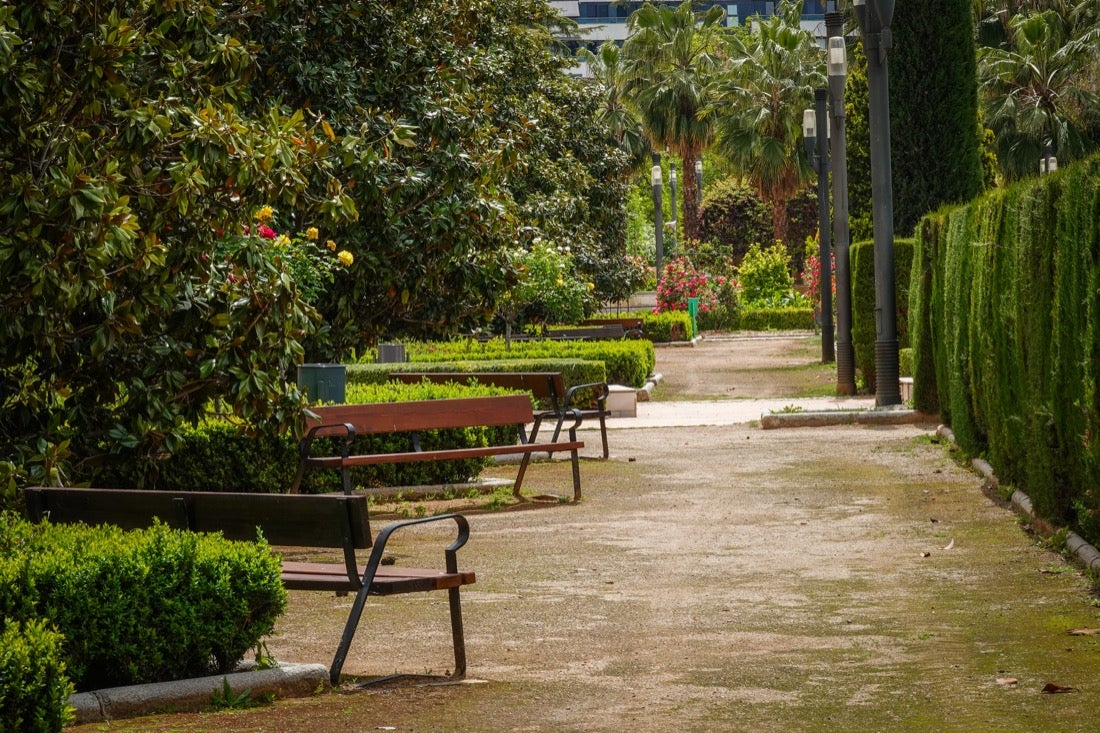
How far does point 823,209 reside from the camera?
2973 centimetres

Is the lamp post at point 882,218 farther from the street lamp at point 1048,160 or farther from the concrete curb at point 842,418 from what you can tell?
the street lamp at point 1048,160

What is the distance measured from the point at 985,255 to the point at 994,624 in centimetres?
478

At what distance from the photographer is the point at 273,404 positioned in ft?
29.4

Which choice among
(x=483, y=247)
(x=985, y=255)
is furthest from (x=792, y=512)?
(x=483, y=247)

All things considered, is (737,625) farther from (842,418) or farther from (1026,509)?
(842,418)

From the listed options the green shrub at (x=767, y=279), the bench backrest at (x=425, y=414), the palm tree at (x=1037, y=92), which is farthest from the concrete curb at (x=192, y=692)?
the green shrub at (x=767, y=279)

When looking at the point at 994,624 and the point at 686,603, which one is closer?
the point at 994,624

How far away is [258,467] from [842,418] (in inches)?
334

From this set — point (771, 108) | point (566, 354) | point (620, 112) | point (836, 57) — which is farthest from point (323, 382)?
point (620, 112)

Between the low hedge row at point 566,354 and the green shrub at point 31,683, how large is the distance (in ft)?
56.2

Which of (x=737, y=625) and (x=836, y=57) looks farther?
(x=836, y=57)

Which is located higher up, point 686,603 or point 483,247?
point 483,247

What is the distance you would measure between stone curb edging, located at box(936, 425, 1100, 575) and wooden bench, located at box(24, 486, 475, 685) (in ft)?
11.1

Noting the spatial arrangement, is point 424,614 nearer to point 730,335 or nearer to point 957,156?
point 957,156
